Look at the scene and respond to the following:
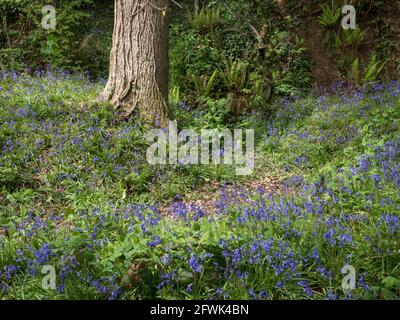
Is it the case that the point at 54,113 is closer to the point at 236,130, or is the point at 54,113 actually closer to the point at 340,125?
the point at 236,130

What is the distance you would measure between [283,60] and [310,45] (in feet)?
2.53

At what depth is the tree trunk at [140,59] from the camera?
269 inches

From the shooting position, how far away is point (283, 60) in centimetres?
1010

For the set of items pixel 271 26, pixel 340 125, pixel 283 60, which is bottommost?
pixel 340 125

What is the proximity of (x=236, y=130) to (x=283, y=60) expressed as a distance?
9.76 ft

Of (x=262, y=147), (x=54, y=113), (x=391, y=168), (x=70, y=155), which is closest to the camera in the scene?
(x=391, y=168)

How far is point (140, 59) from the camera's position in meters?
6.88

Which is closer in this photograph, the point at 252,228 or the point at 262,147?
the point at 252,228

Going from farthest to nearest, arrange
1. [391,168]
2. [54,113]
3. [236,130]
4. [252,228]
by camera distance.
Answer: [236,130] < [54,113] < [391,168] < [252,228]

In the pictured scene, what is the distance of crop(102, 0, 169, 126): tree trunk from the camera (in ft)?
22.4

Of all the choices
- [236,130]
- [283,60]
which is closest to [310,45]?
[283,60]
